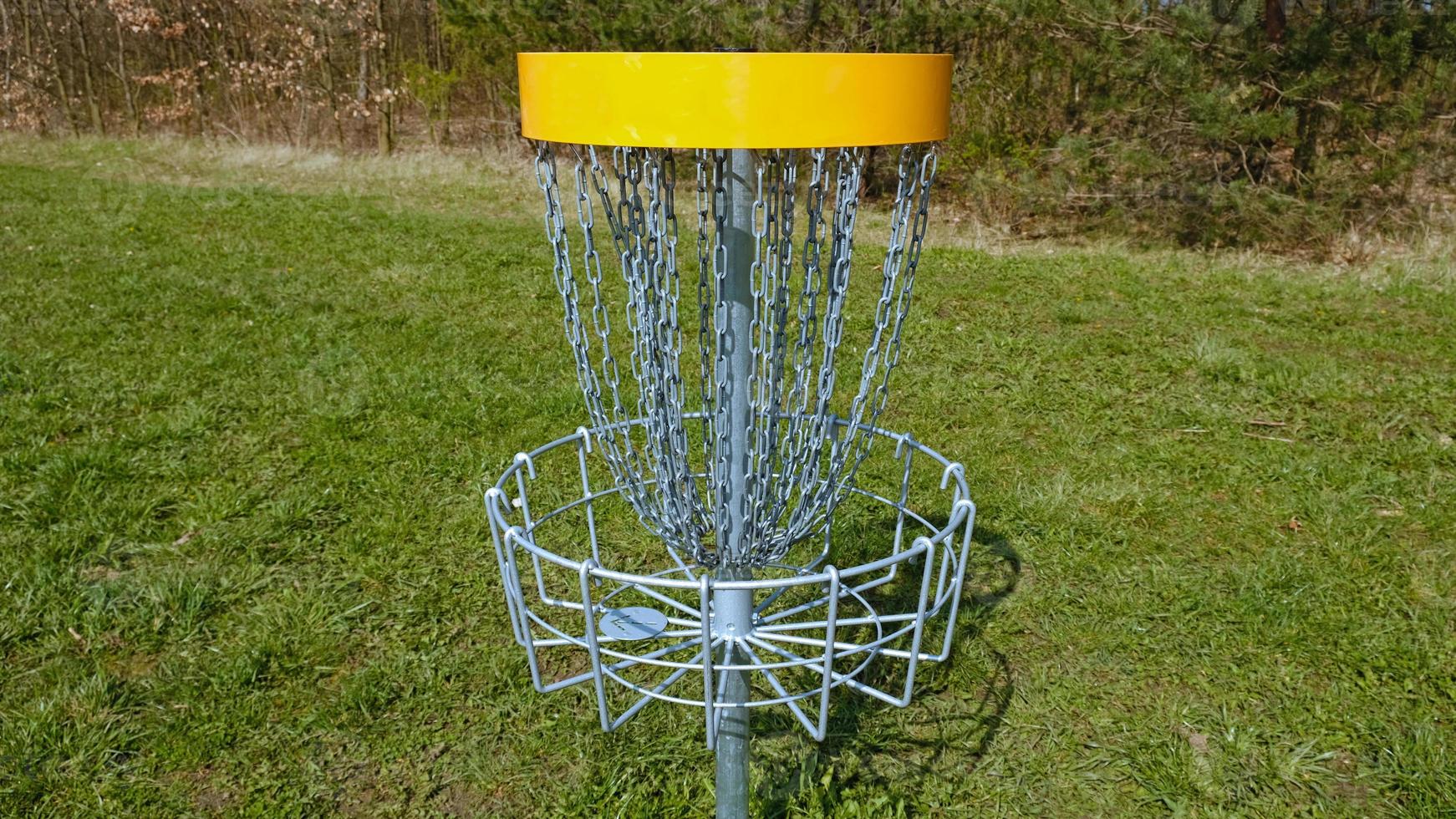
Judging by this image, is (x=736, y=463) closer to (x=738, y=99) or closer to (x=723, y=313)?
(x=723, y=313)

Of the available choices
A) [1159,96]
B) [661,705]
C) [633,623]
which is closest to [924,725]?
[661,705]

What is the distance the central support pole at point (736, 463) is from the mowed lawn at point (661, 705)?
22.3 inches

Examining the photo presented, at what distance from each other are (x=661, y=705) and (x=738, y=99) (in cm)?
196

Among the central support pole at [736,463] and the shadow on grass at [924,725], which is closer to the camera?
the central support pole at [736,463]

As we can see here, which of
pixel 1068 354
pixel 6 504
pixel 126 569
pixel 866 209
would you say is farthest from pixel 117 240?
pixel 1068 354

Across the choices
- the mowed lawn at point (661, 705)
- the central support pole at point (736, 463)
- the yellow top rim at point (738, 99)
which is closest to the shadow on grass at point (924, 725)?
the mowed lawn at point (661, 705)

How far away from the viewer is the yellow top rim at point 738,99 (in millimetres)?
1255

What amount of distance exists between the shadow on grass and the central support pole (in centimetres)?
57

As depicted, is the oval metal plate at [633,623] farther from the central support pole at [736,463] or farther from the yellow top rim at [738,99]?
the yellow top rim at [738,99]

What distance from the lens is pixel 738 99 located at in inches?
49.5

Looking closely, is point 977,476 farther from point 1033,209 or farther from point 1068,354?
point 1033,209

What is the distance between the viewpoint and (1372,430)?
4.29 meters

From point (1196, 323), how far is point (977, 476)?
2.58 m

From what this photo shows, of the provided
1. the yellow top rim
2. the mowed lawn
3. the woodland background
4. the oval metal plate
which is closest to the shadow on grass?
the mowed lawn
